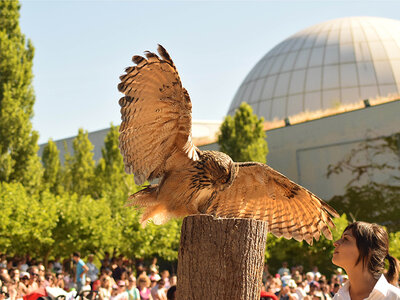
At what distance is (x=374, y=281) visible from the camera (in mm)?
3736

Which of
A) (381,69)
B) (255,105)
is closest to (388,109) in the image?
(381,69)

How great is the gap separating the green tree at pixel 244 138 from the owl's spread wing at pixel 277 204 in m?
18.0

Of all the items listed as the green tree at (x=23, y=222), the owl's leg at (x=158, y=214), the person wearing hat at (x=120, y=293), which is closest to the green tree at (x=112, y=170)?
the green tree at (x=23, y=222)

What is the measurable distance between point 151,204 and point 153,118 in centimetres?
91

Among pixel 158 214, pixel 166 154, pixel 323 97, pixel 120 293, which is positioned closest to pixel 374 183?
pixel 323 97

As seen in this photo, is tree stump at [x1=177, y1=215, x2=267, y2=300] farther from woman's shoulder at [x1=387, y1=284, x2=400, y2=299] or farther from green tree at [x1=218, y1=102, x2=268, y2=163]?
green tree at [x1=218, y1=102, x2=268, y2=163]

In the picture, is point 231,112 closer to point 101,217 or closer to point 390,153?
point 390,153

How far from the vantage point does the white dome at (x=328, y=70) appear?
37.9 meters

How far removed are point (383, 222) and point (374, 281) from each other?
2135 cm

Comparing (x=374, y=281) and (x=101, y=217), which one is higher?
(x=374, y=281)

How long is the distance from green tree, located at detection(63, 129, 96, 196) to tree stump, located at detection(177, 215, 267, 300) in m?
28.8

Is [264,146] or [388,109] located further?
[264,146]

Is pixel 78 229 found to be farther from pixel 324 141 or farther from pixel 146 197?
pixel 146 197

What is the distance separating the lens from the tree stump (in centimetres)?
435
